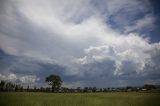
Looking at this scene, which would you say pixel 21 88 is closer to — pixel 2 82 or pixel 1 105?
pixel 2 82

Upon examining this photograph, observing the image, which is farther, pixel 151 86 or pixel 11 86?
pixel 151 86

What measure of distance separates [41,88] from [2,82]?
22677mm

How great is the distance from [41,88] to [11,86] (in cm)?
1961

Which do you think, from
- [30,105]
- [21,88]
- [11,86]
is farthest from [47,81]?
[30,105]

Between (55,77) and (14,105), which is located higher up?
(55,77)

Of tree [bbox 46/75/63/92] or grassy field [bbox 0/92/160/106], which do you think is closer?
grassy field [bbox 0/92/160/106]

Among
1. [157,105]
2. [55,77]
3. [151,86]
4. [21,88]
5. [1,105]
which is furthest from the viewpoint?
[151,86]

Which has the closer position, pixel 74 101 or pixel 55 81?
pixel 74 101

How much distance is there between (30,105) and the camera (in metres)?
17.4

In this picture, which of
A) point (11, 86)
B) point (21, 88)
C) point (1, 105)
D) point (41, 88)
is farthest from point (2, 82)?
point (1, 105)

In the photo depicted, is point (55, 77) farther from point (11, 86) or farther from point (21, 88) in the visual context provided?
point (11, 86)

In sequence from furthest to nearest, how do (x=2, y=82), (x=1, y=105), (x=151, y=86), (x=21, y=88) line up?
(x=151, y=86) < (x=2, y=82) < (x=21, y=88) < (x=1, y=105)

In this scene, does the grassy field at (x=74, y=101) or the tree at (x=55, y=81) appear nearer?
the grassy field at (x=74, y=101)

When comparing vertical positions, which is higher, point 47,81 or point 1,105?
point 47,81
